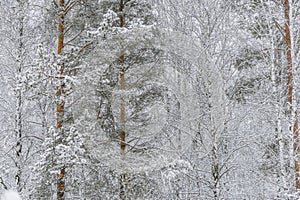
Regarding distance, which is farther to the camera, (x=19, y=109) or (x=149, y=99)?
(x=149, y=99)

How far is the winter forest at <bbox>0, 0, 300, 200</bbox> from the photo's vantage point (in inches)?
223

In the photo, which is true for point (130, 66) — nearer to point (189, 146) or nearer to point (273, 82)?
point (189, 146)

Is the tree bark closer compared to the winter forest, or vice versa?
the winter forest

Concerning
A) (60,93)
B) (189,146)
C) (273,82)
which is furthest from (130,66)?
(273,82)

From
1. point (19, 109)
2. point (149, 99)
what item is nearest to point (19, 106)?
point (19, 109)

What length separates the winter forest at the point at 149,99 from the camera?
567cm

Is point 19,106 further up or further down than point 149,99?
further down

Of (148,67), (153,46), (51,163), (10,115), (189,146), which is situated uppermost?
(153,46)

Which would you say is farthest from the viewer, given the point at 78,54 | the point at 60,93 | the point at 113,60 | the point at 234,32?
the point at 113,60

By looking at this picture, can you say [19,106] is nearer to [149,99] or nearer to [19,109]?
[19,109]

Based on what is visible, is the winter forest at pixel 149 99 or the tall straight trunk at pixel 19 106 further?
the tall straight trunk at pixel 19 106

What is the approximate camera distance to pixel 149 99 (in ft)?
27.3

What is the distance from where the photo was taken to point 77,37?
819 centimetres

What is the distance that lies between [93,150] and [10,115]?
2.63m
